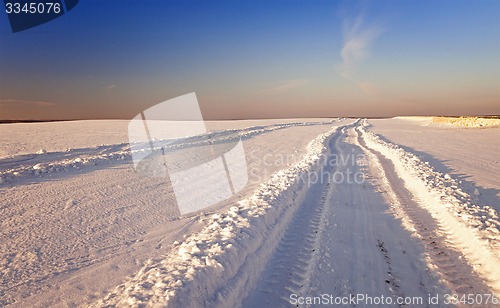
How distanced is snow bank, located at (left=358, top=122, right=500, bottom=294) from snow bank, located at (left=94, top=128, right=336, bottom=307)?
341 cm

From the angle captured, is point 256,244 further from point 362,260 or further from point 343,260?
point 362,260

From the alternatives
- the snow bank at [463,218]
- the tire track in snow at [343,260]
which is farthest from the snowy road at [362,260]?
the snow bank at [463,218]

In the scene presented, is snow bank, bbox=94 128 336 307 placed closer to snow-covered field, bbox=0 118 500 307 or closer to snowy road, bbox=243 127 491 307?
snow-covered field, bbox=0 118 500 307

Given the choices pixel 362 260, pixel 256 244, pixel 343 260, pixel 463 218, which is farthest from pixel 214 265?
pixel 463 218

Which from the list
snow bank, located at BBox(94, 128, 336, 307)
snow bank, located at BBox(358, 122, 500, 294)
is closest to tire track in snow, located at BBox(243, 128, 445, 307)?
snow bank, located at BBox(94, 128, 336, 307)

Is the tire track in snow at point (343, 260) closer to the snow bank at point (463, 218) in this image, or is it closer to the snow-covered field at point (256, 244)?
the snow-covered field at point (256, 244)

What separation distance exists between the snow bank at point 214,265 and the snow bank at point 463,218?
11.2 feet

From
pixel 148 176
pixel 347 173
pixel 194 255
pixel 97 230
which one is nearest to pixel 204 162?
pixel 148 176

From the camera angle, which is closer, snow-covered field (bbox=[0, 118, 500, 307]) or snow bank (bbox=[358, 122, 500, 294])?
snow-covered field (bbox=[0, 118, 500, 307])

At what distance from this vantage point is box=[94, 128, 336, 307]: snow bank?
3.66 meters

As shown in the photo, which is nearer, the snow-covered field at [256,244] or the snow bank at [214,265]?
the snow bank at [214,265]

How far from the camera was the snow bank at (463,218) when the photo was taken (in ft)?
15.2

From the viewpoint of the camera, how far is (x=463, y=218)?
603cm

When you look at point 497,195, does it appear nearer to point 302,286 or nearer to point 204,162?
point 302,286
